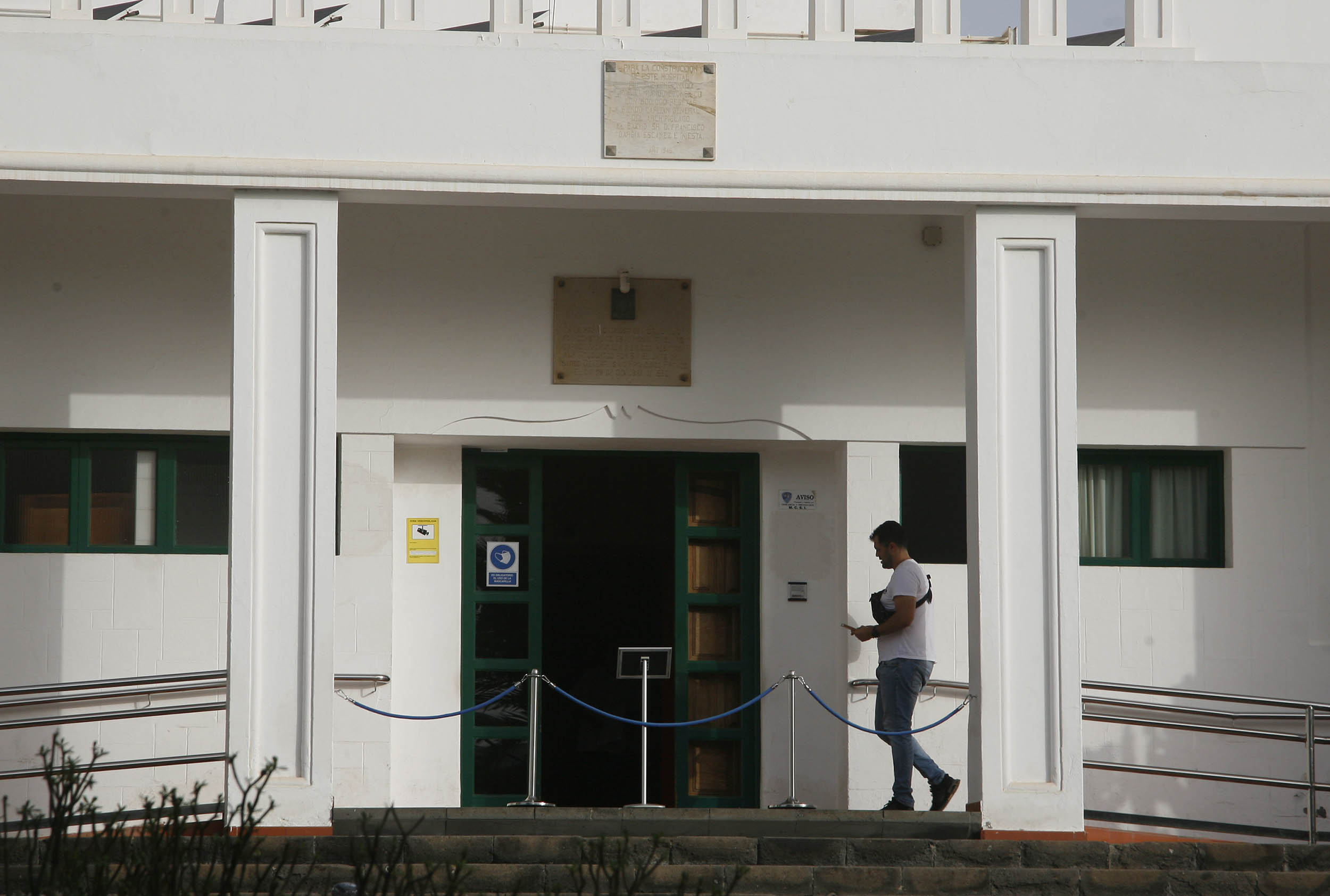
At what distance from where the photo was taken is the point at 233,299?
22.8 ft

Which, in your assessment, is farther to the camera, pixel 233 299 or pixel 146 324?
pixel 146 324

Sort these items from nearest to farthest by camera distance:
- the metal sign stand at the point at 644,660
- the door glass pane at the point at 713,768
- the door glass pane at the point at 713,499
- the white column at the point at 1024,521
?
the white column at the point at 1024,521 < the metal sign stand at the point at 644,660 < the door glass pane at the point at 713,768 < the door glass pane at the point at 713,499

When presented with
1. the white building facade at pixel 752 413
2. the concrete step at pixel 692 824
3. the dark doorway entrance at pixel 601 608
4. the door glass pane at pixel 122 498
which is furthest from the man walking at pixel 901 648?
the door glass pane at pixel 122 498

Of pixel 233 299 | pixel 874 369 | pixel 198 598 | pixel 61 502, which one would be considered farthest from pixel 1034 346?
pixel 61 502

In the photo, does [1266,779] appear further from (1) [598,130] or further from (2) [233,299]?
(2) [233,299]

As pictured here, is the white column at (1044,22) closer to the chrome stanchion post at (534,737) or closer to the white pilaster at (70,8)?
the chrome stanchion post at (534,737)

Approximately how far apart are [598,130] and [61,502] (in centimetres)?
417

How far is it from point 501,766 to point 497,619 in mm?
927

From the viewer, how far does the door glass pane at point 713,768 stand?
29.9 ft

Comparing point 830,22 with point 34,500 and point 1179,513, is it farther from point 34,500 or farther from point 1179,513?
point 34,500

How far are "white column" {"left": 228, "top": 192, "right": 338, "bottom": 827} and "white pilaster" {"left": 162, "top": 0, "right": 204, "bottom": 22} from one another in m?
1.27

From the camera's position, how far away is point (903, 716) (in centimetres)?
791

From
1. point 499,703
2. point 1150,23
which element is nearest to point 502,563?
point 499,703

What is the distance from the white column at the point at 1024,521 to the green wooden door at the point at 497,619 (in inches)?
123
